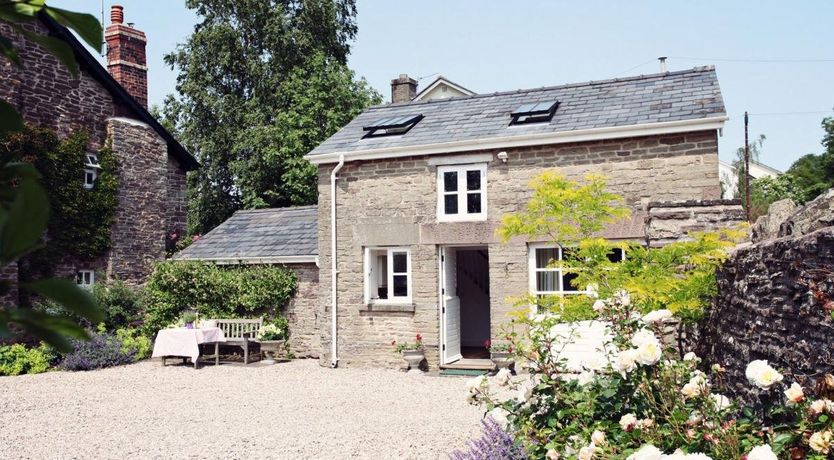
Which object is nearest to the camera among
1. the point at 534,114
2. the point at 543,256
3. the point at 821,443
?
the point at 821,443

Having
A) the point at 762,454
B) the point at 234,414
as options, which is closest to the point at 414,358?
the point at 234,414

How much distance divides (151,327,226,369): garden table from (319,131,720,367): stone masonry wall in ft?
7.49

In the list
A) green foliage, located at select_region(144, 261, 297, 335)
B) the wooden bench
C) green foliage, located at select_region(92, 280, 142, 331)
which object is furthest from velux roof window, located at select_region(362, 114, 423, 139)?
green foliage, located at select_region(92, 280, 142, 331)

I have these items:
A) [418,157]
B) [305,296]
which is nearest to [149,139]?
[305,296]

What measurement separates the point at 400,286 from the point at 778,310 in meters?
10.3

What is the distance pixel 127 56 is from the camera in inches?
747

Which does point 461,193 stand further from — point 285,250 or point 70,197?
point 70,197

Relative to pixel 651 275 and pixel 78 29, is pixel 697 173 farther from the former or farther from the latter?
pixel 78 29

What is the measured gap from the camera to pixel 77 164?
53.3 feet

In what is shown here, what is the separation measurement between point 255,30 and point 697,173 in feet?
66.2

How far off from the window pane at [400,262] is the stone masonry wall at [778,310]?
868cm

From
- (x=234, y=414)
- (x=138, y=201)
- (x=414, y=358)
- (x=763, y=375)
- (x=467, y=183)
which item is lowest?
(x=234, y=414)

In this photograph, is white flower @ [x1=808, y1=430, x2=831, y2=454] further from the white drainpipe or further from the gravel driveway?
the white drainpipe

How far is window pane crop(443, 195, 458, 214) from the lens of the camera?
14.0 metres
